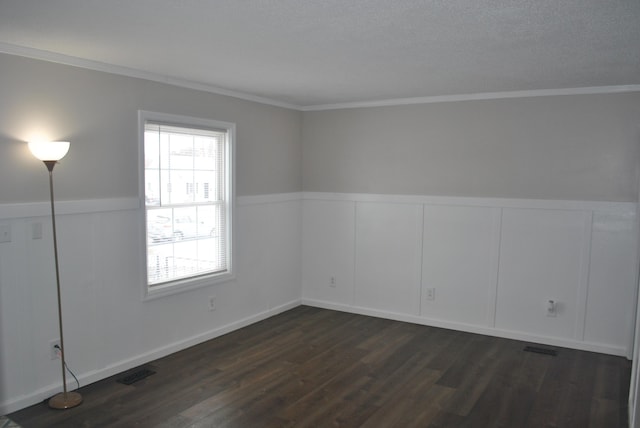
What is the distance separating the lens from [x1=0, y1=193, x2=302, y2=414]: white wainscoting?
10.5 ft

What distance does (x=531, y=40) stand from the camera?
9.23 ft

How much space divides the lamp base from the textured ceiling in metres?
2.37

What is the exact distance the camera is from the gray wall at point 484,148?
432 centimetres

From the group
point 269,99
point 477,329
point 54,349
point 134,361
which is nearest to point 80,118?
point 54,349

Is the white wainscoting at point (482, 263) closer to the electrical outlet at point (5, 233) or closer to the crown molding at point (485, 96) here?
the crown molding at point (485, 96)

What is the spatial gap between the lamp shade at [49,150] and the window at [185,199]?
783mm

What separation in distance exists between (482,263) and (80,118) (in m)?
3.88

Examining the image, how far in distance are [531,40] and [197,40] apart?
1.99 m

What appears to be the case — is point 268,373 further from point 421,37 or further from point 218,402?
point 421,37

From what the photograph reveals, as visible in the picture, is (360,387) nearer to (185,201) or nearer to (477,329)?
(477,329)

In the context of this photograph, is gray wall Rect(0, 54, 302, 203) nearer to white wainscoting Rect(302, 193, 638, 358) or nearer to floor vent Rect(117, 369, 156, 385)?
floor vent Rect(117, 369, 156, 385)

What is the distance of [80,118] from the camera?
138 inches

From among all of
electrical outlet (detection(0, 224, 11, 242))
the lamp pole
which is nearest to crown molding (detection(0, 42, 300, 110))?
the lamp pole

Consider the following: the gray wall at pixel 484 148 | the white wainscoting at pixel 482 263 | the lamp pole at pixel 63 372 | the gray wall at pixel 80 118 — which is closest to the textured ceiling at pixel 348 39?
the gray wall at pixel 80 118
